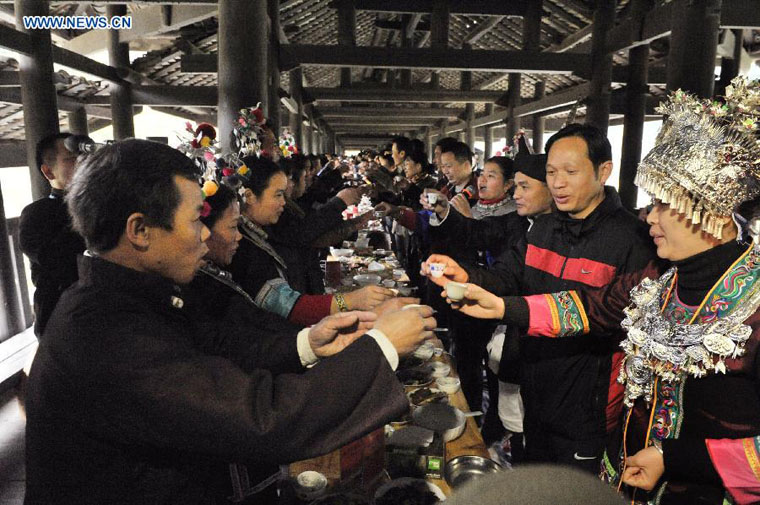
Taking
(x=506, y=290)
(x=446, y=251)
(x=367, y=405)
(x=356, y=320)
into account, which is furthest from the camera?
(x=446, y=251)

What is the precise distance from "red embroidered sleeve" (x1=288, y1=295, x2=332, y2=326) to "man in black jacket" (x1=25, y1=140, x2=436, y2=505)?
1.43 m

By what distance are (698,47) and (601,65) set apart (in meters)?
3.33

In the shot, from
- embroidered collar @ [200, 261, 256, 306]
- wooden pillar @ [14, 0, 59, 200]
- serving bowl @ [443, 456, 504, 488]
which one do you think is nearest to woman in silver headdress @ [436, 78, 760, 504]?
serving bowl @ [443, 456, 504, 488]

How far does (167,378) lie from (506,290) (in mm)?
2058

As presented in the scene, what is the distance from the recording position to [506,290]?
2.81 m

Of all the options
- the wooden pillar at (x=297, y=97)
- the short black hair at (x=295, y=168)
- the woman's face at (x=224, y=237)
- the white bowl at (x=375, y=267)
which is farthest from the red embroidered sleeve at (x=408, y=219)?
the wooden pillar at (x=297, y=97)

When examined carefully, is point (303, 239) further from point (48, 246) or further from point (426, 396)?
point (426, 396)

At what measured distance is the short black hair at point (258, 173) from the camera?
314cm

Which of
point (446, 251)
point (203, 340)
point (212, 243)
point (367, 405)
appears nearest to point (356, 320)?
point (367, 405)

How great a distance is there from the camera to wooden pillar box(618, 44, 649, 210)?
8.98 metres

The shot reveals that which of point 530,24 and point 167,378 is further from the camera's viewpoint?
point 530,24

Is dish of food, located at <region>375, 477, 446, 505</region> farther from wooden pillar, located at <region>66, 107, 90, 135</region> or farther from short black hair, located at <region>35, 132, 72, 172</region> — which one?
wooden pillar, located at <region>66, 107, 90, 135</region>

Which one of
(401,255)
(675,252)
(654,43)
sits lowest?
(401,255)

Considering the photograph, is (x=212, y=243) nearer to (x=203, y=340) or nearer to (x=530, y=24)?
(x=203, y=340)
